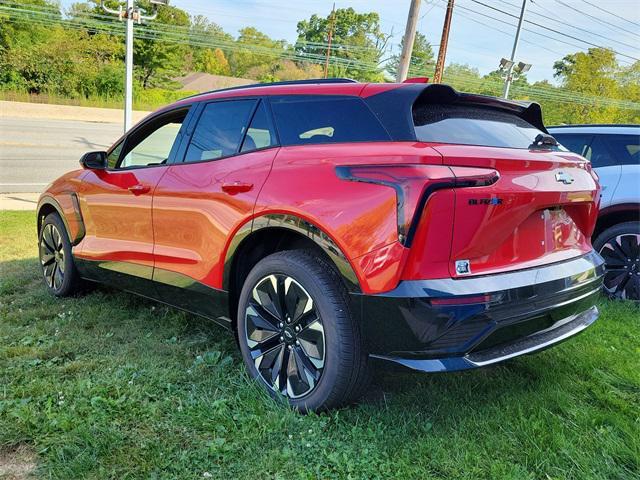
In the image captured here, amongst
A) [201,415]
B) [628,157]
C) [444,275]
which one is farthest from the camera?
[628,157]

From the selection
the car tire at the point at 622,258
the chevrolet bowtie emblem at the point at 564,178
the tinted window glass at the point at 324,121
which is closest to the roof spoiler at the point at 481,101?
the tinted window glass at the point at 324,121

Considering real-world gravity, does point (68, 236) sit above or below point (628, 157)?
below

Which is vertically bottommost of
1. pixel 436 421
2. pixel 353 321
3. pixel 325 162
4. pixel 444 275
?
pixel 436 421

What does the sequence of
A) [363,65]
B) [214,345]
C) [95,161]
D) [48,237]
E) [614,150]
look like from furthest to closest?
[363,65] → [614,150] → [48,237] → [95,161] → [214,345]

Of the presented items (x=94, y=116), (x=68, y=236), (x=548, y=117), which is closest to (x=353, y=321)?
(x=68, y=236)

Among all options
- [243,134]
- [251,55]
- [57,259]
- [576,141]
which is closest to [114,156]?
[57,259]

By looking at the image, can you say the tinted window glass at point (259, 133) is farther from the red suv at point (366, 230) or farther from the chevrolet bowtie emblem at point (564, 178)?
the chevrolet bowtie emblem at point (564, 178)

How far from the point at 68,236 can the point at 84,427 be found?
7.70 feet

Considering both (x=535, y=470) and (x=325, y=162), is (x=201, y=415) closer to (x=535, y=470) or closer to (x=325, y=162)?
(x=325, y=162)

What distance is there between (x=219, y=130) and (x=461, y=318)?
6.38ft

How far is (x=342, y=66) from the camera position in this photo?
5731 cm

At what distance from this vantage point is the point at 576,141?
498 centimetres

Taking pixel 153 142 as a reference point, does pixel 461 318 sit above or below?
below

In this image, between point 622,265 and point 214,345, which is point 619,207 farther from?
point 214,345
